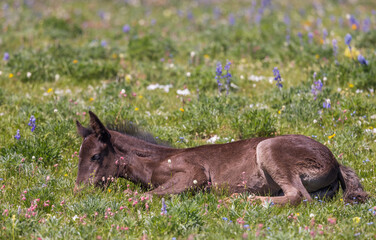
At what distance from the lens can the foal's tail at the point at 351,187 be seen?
6004 mm

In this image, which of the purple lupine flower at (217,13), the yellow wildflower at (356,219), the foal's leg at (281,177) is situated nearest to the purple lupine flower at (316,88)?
the foal's leg at (281,177)

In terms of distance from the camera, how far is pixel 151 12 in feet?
63.7

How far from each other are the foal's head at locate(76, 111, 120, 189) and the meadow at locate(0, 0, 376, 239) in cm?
20

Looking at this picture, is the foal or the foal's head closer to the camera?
the foal

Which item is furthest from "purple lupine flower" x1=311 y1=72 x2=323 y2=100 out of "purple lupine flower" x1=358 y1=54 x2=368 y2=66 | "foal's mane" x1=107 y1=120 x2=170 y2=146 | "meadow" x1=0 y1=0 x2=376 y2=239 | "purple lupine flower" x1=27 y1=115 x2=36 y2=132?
"purple lupine flower" x1=27 y1=115 x2=36 y2=132

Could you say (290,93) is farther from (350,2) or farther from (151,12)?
(350,2)

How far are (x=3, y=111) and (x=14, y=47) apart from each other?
4927 millimetres

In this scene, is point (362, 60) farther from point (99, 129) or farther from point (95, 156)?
point (95, 156)

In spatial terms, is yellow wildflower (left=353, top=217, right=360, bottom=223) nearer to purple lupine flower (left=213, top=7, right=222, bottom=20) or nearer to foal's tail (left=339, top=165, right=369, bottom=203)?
foal's tail (left=339, top=165, right=369, bottom=203)

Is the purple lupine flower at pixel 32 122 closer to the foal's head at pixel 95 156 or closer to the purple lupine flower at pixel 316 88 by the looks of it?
the foal's head at pixel 95 156

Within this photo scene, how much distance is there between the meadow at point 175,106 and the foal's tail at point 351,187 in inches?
5.7

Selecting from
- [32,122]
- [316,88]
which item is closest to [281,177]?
[316,88]

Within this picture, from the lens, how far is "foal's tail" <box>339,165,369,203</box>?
19.7ft

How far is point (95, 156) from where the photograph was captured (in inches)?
262
